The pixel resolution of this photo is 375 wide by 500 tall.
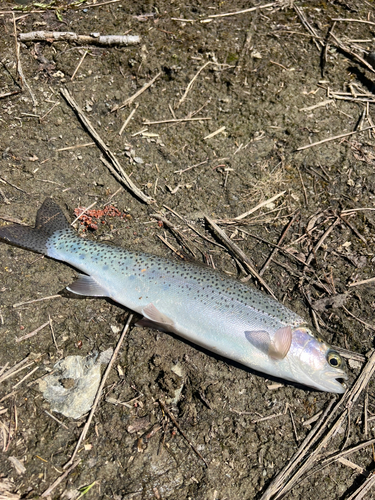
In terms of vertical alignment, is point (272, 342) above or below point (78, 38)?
below

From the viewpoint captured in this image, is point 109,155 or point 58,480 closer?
point 58,480

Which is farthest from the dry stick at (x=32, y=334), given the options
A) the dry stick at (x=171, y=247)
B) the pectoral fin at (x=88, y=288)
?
the dry stick at (x=171, y=247)

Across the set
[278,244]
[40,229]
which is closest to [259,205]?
[278,244]

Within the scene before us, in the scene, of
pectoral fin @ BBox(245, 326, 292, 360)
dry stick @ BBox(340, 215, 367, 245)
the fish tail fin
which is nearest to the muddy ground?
dry stick @ BBox(340, 215, 367, 245)

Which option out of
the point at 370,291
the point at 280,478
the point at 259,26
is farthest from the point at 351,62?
the point at 280,478

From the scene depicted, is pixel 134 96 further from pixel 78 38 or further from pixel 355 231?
pixel 355 231

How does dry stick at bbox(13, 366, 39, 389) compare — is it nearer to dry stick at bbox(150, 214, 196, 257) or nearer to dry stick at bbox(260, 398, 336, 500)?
dry stick at bbox(150, 214, 196, 257)

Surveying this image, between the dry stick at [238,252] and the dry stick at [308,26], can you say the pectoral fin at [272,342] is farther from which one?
the dry stick at [308,26]
